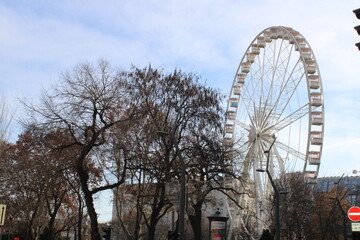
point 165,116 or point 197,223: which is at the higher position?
point 165,116

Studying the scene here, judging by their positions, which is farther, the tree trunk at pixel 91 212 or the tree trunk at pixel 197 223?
the tree trunk at pixel 197 223

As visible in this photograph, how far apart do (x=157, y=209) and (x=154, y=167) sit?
2.83 meters

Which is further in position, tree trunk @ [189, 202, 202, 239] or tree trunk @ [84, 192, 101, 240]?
tree trunk @ [189, 202, 202, 239]

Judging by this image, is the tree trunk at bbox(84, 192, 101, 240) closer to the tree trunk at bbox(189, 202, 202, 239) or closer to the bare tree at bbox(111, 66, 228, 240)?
the bare tree at bbox(111, 66, 228, 240)

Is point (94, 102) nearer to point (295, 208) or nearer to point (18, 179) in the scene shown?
point (18, 179)

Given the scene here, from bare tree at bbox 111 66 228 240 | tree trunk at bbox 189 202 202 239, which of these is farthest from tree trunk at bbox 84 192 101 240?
tree trunk at bbox 189 202 202 239

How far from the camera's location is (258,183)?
3619cm

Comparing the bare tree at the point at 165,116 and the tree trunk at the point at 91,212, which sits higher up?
the bare tree at the point at 165,116

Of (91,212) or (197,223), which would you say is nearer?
(91,212)

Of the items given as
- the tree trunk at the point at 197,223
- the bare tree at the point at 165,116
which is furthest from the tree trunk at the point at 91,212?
the tree trunk at the point at 197,223

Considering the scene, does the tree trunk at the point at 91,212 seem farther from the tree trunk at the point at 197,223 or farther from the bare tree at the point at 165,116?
the tree trunk at the point at 197,223

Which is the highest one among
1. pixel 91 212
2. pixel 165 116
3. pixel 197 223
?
pixel 165 116

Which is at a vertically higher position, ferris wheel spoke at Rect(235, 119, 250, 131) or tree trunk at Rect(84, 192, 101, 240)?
ferris wheel spoke at Rect(235, 119, 250, 131)

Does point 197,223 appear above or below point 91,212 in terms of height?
below
